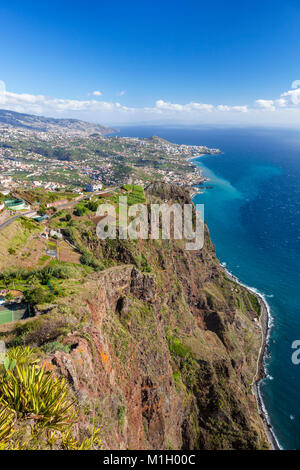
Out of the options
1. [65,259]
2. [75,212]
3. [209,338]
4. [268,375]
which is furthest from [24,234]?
[268,375]

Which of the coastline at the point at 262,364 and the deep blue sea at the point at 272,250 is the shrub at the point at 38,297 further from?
the deep blue sea at the point at 272,250

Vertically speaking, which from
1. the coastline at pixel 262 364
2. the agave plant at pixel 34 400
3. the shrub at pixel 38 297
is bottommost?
the coastline at pixel 262 364

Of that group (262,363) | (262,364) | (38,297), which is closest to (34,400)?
(38,297)

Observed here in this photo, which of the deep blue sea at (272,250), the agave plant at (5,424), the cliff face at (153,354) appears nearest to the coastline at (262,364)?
the deep blue sea at (272,250)

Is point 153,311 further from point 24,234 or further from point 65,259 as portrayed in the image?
point 24,234

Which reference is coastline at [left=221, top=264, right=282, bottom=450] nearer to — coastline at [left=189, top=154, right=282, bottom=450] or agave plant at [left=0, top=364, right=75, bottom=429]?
coastline at [left=189, top=154, right=282, bottom=450]

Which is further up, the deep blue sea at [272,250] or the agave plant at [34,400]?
the agave plant at [34,400]

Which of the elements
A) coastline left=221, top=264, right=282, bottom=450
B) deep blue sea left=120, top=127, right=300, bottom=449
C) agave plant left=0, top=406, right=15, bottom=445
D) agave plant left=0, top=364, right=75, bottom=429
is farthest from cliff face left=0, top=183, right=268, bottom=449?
deep blue sea left=120, top=127, right=300, bottom=449

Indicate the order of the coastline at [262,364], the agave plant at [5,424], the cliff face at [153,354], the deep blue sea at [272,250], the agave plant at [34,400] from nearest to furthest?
the agave plant at [5,424] < the agave plant at [34,400] < the cliff face at [153,354] < the coastline at [262,364] < the deep blue sea at [272,250]
